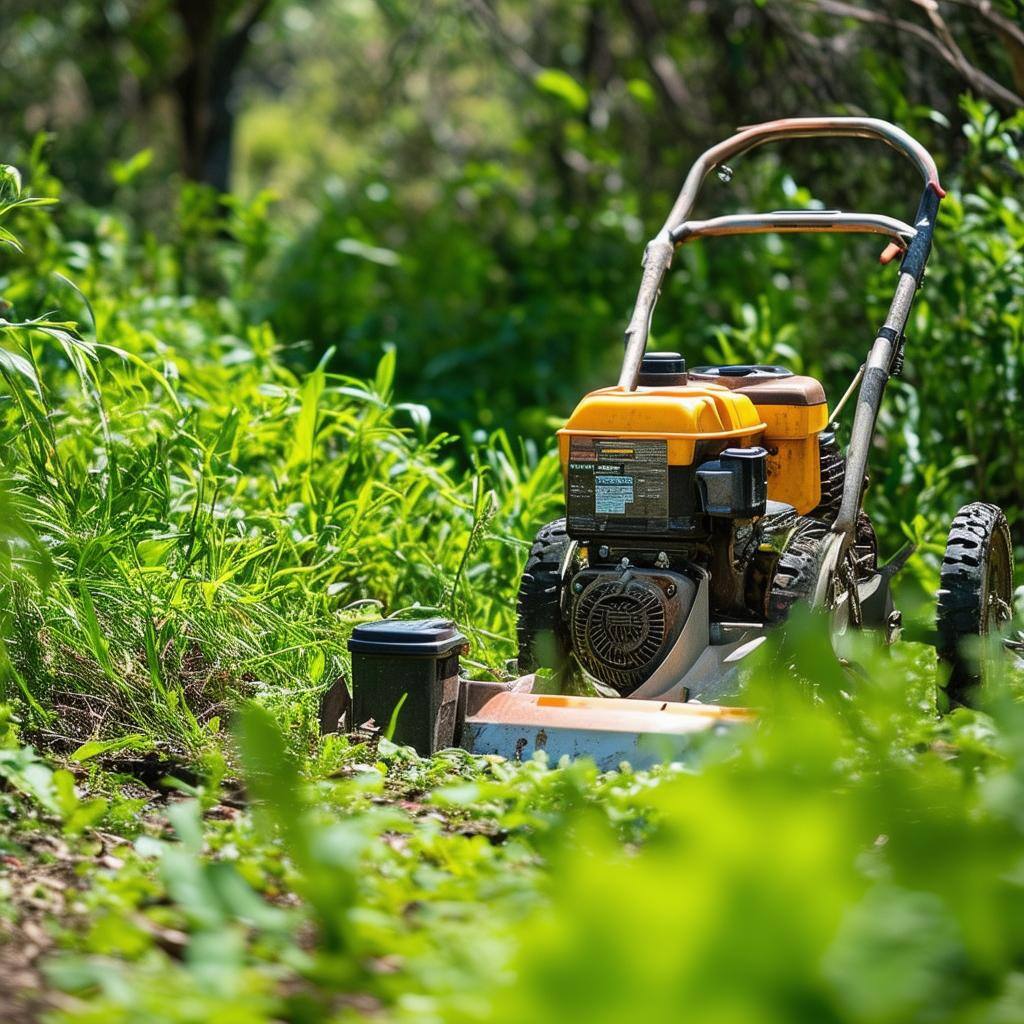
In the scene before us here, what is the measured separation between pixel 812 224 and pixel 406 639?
70.9 inches

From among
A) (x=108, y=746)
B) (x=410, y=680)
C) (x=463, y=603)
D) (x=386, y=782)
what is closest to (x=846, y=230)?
(x=463, y=603)

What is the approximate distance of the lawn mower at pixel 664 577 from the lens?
3590 mm

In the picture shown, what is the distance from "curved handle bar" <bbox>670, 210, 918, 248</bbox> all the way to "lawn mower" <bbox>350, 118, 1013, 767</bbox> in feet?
0.32

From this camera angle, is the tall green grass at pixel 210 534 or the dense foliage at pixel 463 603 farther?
the tall green grass at pixel 210 534

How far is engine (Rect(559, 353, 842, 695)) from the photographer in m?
3.79

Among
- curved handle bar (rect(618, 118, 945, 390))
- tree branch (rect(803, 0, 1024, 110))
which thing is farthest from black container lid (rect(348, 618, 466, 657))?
tree branch (rect(803, 0, 1024, 110))

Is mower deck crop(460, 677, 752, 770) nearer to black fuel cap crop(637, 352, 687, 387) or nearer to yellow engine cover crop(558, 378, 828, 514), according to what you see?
yellow engine cover crop(558, 378, 828, 514)

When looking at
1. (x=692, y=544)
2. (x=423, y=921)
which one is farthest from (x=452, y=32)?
(x=423, y=921)

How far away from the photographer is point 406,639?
3.59m

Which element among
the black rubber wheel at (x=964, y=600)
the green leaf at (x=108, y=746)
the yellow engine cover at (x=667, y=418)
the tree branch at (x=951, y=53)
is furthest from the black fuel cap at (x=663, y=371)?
the tree branch at (x=951, y=53)

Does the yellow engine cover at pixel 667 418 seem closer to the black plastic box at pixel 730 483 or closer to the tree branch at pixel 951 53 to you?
the black plastic box at pixel 730 483

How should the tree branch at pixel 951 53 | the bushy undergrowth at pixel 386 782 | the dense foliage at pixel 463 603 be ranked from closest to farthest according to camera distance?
the bushy undergrowth at pixel 386 782 < the dense foliage at pixel 463 603 < the tree branch at pixel 951 53

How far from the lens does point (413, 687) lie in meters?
3.57

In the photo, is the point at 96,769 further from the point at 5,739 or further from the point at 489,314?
the point at 489,314
